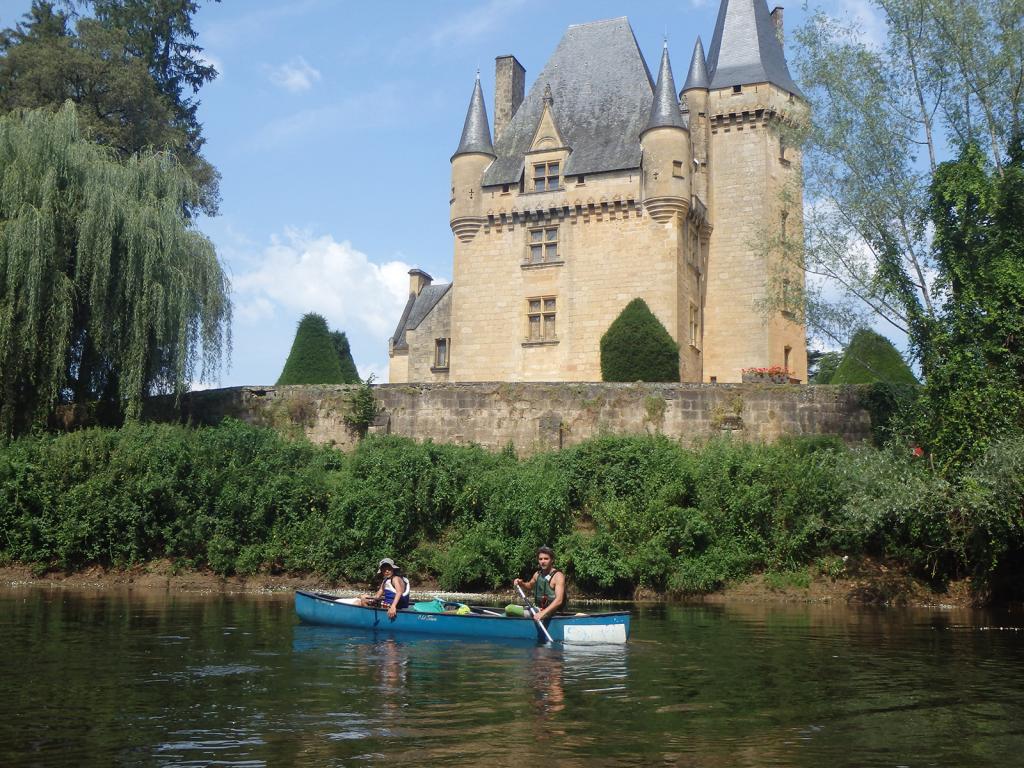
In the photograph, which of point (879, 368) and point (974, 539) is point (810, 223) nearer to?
point (974, 539)

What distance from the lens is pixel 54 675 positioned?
10.6 meters

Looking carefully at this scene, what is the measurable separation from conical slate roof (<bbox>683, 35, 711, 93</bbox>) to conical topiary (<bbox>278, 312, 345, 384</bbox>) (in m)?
15.0

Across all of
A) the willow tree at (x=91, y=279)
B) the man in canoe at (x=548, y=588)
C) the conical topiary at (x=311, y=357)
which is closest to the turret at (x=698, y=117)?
the conical topiary at (x=311, y=357)

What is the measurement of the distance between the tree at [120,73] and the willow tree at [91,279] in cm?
493

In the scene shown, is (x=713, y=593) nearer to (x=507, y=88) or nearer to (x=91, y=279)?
(x=91, y=279)

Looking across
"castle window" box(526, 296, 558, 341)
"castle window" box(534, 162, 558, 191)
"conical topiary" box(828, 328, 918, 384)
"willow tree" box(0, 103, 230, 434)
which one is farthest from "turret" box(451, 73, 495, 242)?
"conical topiary" box(828, 328, 918, 384)

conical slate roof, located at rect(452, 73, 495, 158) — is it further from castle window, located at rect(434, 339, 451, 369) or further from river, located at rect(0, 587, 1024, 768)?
river, located at rect(0, 587, 1024, 768)

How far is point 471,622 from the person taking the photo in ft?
46.1

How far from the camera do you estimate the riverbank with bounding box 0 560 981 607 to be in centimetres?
2023

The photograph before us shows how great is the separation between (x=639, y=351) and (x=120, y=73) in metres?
17.6

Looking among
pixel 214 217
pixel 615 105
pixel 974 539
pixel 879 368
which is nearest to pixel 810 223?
pixel 974 539

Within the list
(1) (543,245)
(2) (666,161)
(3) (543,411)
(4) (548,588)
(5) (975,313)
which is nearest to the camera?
(4) (548,588)

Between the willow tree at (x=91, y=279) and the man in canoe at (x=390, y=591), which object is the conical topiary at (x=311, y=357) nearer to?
the willow tree at (x=91, y=279)

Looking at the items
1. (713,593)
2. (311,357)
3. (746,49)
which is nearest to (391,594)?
(713,593)
